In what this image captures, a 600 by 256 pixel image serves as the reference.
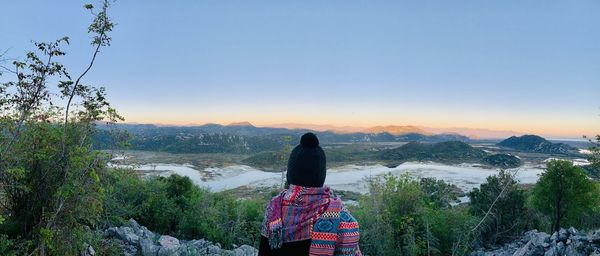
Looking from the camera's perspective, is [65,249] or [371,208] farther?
[371,208]

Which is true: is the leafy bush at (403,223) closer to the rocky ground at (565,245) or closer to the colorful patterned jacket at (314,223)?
the rocky ground at (565,245)

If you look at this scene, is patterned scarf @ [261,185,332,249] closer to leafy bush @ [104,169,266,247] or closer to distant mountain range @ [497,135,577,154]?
leafy bush @ [104,169,266,247]

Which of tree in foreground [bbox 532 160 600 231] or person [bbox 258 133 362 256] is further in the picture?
tree in foreground [bbox 532 160 600 231]

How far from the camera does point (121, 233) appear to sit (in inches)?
328

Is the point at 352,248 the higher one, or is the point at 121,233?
the point at 352,248

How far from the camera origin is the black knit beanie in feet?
7.59

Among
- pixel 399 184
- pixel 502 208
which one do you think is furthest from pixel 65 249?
pixel 502 208

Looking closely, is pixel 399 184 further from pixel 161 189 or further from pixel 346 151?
pixel 346 151

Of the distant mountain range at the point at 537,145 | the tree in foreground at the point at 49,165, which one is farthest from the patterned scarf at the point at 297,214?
the distant mountain range at the point at 537,145

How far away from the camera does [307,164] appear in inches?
91.7

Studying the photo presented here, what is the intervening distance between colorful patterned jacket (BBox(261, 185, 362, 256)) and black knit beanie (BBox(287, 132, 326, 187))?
2.1 inches

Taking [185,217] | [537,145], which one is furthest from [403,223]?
[537,145]

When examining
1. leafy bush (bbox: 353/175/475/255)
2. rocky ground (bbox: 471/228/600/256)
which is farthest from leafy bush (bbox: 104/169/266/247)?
rocky ground (bbox: 471/228/600/256)

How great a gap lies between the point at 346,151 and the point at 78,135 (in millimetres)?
78206
